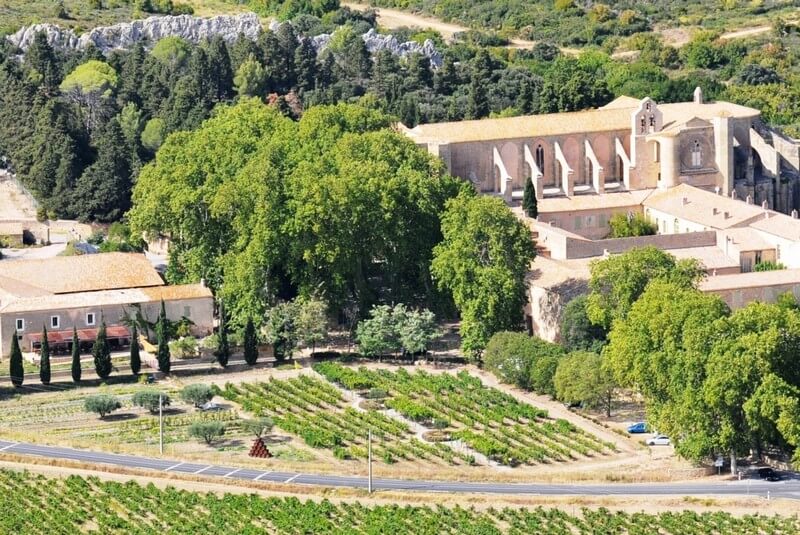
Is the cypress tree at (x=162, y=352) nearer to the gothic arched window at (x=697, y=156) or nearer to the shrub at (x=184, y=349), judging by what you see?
the shrub at (x=184, y=349)

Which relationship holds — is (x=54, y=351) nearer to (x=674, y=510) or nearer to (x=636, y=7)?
(x=674, y=510)

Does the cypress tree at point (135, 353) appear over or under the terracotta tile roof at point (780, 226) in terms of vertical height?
under

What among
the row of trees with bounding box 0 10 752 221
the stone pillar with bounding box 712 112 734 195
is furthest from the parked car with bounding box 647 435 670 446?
the row of trees with bounding box 0 10 752 221

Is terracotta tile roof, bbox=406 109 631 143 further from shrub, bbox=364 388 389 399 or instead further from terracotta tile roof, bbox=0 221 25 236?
shrub, bbox=364 388 389 399

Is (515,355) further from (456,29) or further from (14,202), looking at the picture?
(456,29)

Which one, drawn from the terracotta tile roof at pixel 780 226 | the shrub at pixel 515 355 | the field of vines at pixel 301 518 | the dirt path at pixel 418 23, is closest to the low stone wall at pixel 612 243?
the terracotta tile roof at pixel 780 226

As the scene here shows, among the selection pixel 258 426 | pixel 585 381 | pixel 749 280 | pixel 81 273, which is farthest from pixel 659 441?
pixel 81 273
